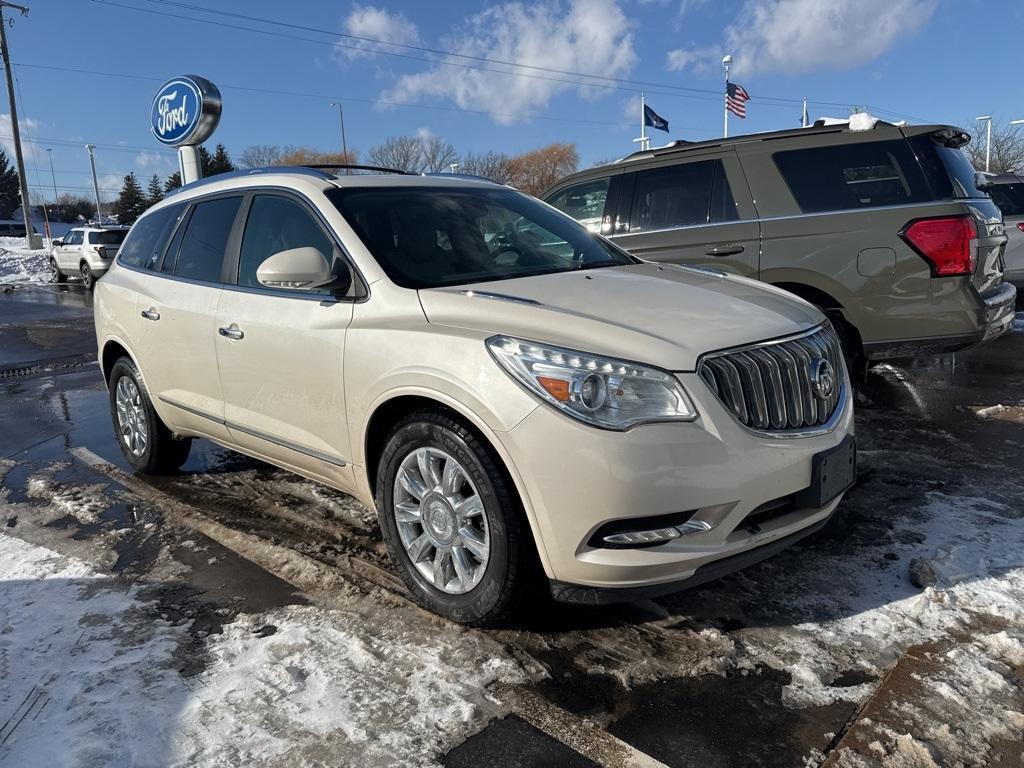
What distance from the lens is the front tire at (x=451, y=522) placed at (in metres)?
2.71

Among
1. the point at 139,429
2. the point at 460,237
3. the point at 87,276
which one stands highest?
the point at 460,237

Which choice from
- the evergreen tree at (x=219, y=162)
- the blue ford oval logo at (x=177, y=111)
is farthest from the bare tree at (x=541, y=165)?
the blue ford oval logo at (x=177, y=111)

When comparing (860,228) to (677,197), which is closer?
(860,228)

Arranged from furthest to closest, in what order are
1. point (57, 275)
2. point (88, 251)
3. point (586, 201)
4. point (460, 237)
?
point (57, 275)
point (88, 251)
point (586, 201)
point (460, 237)

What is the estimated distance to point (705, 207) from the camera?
6.03 m

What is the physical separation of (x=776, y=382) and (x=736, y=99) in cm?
2854

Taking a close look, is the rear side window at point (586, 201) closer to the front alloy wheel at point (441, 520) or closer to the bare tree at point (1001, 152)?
the front alloy wheel at point (441, 520)

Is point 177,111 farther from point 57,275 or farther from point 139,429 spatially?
point 57,275

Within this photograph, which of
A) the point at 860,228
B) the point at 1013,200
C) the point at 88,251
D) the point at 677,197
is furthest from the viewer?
the point at 88,251

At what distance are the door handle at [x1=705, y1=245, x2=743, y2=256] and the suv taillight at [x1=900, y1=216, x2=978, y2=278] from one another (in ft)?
3.95

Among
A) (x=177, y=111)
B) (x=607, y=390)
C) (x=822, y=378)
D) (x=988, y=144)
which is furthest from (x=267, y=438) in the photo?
(x=988, y=144)

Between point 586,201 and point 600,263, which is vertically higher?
point 586,201

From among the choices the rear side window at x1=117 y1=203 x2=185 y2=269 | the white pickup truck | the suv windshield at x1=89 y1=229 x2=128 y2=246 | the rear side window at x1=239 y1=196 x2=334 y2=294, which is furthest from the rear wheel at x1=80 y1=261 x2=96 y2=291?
→ the rear side window at x1=239 y1=196 x2=334 y2=294

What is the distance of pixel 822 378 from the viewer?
2982 mm
